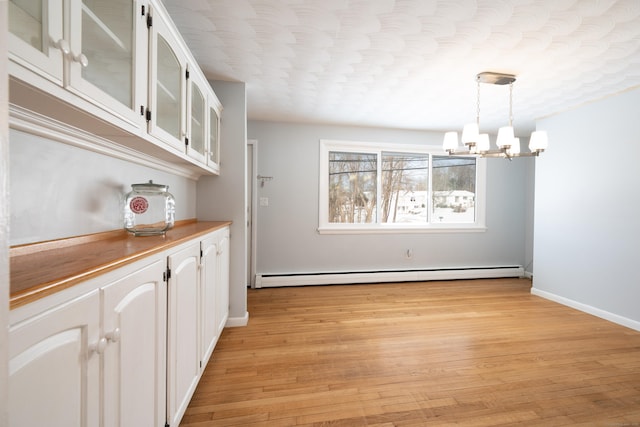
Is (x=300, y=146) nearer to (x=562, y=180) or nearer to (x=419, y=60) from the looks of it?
(x=419, y=60)

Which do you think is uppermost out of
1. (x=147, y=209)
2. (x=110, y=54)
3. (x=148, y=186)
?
(x=110, y=54)

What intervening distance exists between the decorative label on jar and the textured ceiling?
44.3 inches

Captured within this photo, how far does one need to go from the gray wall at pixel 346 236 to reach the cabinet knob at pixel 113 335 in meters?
2.99

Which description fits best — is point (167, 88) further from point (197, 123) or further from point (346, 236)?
point (346, 236)

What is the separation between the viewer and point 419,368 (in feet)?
6.29

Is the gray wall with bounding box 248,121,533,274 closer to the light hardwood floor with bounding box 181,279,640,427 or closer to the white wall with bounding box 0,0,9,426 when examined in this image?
the light hardwood floor with bounding box 181,279,640,427

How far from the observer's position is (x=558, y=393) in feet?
5.50

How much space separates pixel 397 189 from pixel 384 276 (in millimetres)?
1347

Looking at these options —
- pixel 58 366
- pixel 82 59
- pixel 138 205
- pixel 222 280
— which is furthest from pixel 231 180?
pixel 58 366

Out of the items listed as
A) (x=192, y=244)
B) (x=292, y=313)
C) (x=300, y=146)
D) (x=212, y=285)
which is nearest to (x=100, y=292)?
(x=192, y=244)

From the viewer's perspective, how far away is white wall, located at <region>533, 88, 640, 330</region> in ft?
8.63

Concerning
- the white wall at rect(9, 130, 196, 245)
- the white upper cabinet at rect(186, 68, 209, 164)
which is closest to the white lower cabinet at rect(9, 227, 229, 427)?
the white wall at rect(9, 130, 196, 245)

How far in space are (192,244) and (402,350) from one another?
5.80 feet

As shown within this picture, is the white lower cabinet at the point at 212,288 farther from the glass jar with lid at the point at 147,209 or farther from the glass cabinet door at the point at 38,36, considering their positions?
the glass cabinet door at the point at 38,36
